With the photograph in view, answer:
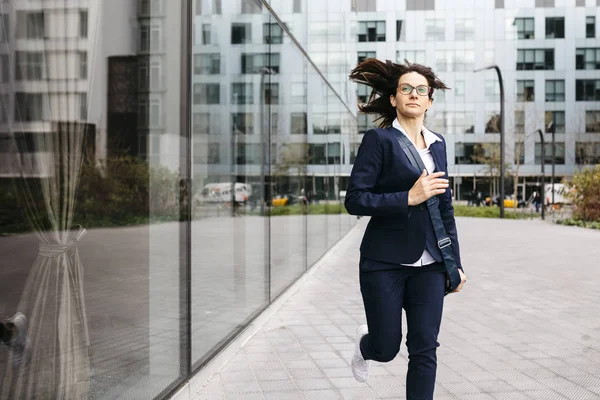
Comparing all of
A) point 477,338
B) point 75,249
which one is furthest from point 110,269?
point 477,338

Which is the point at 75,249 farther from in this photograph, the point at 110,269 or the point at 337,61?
the point at 337,61

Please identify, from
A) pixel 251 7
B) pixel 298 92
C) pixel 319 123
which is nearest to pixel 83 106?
pixel 251 7

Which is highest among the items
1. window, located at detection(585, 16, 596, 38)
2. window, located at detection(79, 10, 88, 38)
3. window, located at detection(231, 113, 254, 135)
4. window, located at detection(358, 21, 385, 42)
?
window, located at detection(585, 16, 596, 38)

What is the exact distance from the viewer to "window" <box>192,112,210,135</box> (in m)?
4.26

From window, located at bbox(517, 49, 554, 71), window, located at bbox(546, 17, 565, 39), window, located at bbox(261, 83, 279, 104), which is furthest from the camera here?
window, located at bbox(517, 49, 554, 71)

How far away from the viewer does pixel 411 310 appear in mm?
3318

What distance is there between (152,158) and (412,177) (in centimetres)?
138

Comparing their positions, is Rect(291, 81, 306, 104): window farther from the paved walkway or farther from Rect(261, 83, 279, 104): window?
the paved walkway

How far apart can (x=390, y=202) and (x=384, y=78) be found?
796mm

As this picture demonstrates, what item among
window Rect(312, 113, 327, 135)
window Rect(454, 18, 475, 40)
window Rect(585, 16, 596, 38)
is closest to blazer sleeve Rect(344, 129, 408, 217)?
window Rect(312, 113, 327, 135)

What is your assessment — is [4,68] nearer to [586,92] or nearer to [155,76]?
[155,76]

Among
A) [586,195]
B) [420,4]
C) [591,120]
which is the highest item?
[420,4]

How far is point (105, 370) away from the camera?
3033 millimetres

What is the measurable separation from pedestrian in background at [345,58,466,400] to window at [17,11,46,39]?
1.63m
